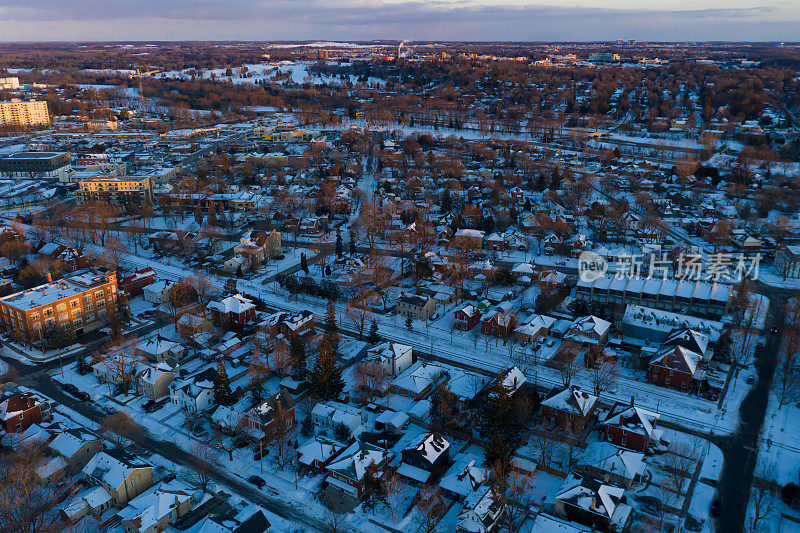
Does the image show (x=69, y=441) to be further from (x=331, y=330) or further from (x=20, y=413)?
(x=331, y=330)

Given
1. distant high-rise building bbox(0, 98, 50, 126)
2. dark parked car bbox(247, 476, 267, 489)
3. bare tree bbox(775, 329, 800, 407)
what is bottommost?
dark parked car bbox(247, 476, 267, 489)

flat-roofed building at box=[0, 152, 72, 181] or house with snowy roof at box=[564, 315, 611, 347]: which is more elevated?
flat-roofed building at box=[0, 152, 72, 181]

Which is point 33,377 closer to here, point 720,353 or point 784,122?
point 720,353

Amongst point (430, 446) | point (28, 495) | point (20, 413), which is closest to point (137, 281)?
point (20, 413)

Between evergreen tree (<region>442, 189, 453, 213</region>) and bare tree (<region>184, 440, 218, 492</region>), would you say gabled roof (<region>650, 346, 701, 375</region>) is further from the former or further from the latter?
evergreen tree (<region>442, 189, 453, 213</region>)

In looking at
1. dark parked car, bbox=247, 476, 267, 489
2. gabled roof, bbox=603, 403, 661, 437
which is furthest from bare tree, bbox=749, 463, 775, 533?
dark parked car, bbox=247, 476, 267, 489
